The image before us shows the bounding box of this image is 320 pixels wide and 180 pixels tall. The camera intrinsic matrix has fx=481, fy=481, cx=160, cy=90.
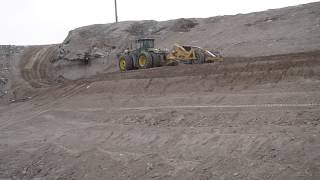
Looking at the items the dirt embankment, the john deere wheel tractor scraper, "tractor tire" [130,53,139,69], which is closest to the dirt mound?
the dirt embankment

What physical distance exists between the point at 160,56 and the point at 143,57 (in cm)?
90

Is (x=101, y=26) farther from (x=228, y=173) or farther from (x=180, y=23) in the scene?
(x=228, y=173)

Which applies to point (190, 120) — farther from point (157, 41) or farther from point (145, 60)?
point (157, 41)

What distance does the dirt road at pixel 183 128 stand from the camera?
10.1 m

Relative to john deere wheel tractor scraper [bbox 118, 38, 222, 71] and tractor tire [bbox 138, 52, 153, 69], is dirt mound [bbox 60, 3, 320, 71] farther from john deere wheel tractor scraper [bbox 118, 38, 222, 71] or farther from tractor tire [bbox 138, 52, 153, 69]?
tractor tire [bbox 138, 52, 153, 69]

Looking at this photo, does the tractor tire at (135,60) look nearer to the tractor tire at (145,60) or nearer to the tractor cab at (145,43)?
the tractor tire at (145,60)

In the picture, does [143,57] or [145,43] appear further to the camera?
[145,43]

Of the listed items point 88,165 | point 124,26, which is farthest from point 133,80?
point 124,26

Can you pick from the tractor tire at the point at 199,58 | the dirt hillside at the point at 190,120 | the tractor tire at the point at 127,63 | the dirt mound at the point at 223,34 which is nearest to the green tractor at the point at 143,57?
the tractor tire at the point at 127,63

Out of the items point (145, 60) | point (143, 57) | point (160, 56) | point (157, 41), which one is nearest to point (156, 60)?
point (160, 56)

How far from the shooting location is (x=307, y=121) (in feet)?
35.3

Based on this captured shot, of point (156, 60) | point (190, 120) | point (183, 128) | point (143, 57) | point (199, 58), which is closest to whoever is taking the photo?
point (183, 128)

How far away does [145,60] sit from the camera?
22484 millimetres

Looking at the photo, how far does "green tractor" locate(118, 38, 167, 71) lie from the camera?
880 inches
